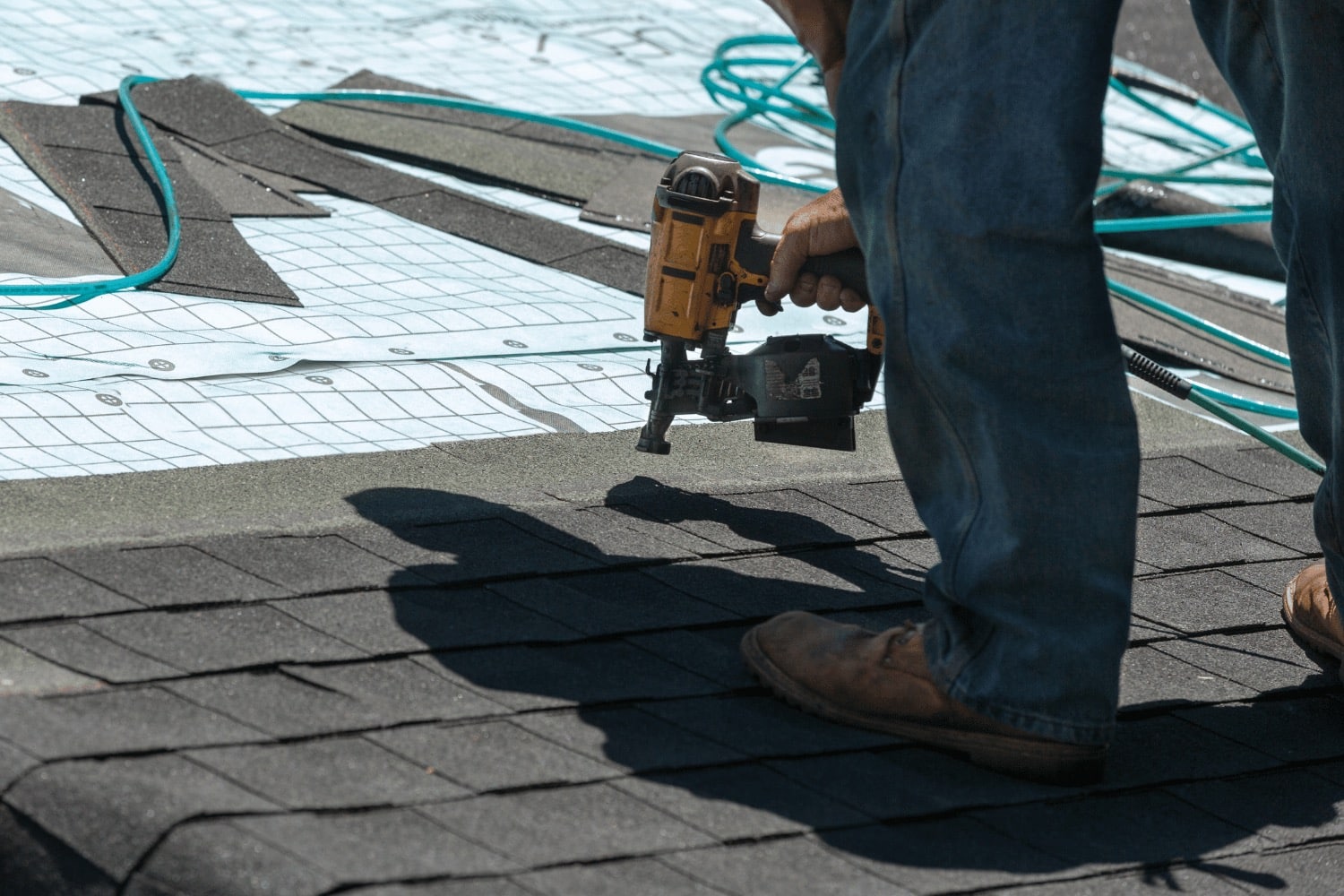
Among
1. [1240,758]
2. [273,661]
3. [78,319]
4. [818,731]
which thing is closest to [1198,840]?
[1240,758]

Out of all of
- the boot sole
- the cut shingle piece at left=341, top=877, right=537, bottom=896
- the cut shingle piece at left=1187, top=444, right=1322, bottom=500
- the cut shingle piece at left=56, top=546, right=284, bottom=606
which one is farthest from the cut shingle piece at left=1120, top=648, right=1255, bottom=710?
the cut shingle piece at left=56, top=546, right=284, bottom=606

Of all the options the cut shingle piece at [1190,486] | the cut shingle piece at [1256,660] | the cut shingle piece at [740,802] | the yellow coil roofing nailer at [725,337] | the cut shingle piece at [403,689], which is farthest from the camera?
the cut shingle piece at [1190,486]

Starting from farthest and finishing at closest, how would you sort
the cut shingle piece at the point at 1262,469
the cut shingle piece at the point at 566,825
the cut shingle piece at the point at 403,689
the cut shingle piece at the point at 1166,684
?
the cut shingle piece at the point at 1262,469, the cut shingle piece at the point at 1166,684, the cut shingle piece at the point at 403,689, the cut shingle piece at the point at 566,825

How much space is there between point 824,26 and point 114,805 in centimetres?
122

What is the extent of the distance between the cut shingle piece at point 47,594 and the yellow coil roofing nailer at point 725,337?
953 millimetres

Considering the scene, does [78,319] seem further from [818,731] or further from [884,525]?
[818,731]

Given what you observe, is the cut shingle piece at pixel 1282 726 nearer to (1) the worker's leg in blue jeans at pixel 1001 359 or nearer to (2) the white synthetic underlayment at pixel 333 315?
(1) the worker's leg in blue jeans at pixel 1001 359

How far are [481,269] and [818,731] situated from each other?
2132mm

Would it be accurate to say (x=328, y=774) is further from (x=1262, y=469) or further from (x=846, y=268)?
(x=1262, y=469)

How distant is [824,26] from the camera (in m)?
1.82

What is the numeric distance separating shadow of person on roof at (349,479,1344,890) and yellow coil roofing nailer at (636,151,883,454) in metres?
0.28

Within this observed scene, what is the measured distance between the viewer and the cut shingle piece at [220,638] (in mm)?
1607

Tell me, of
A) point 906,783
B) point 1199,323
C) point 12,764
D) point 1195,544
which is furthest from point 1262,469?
point 12,764

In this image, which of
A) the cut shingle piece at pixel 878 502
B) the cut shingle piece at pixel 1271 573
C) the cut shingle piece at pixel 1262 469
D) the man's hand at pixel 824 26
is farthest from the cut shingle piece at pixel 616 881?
the cut shingle piece at pixel 1262 469
